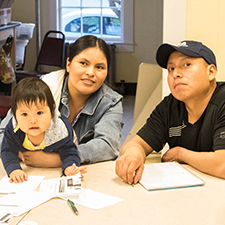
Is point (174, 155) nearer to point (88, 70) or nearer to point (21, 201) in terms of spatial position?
point (88, 70)

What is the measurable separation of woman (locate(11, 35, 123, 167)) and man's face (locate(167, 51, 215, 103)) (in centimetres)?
37

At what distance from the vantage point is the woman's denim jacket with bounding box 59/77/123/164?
1.53m

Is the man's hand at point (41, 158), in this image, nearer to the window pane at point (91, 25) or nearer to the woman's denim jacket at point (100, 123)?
the woman's denim jacket at point (100, 123)

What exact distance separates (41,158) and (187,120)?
2.25 ft

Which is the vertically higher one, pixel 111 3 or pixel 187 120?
pixel 111 3

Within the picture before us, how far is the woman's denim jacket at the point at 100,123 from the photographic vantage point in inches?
60.1

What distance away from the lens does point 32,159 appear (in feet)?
4.52

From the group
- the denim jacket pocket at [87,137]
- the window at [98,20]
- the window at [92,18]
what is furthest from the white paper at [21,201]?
the window at [92,18]

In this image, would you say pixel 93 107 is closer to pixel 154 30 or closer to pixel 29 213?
pixel 29 213

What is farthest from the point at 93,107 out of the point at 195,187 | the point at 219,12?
the point at 219,12

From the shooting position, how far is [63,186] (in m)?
1.18

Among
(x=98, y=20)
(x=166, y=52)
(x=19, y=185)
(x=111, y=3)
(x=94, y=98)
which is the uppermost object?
(x=111, y=3)

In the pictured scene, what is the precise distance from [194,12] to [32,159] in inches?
49.0

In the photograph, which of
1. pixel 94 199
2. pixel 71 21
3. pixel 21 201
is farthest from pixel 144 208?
pixel 71 21
